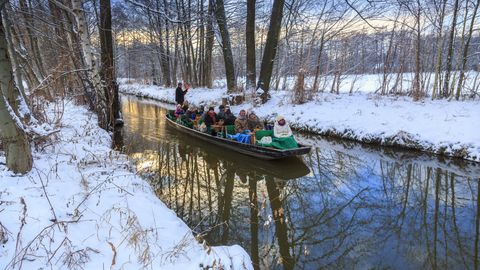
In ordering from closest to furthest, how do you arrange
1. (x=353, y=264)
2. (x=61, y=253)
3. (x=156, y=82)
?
1. (x=61, y=253)
2. (x=353, y=264)
3. (x=156, y=82)

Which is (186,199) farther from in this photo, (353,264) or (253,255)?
(353,264)

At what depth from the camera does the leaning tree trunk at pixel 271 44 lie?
580 inches

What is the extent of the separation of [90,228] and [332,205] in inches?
169

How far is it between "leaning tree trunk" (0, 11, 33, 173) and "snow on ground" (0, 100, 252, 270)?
0.58ft

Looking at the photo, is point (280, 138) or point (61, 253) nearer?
point (61, 253)

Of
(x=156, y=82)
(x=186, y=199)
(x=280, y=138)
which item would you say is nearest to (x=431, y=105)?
(x=280, y=138)

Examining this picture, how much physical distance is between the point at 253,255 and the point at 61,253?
8.14 ft

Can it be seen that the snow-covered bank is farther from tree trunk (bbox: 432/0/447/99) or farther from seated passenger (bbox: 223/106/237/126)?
seated passenger (bbox: 223/106/237/126)

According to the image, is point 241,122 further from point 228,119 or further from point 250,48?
point 250,48

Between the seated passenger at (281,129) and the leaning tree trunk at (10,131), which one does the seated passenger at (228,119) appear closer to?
the seated passenger at (281,129)

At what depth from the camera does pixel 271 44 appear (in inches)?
601

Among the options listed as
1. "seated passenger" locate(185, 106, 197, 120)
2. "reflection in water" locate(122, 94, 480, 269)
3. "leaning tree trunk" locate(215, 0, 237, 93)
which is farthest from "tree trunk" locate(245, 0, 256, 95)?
"reflection in water" locate(122, 94, 480, 269)

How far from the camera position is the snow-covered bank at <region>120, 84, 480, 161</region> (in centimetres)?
882

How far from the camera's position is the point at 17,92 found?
216 inches
